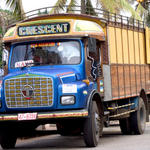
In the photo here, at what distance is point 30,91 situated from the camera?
38.9 feet

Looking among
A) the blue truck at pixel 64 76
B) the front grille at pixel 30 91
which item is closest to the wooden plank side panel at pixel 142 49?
the blue truck at pixel 64 76

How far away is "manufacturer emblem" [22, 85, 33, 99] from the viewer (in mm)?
11844

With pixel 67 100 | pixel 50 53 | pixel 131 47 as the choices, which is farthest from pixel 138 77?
pixel 67 100

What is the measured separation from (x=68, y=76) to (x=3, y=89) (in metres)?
1.42

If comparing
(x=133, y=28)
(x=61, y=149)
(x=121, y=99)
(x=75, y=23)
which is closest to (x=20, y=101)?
(x=61, y=149)

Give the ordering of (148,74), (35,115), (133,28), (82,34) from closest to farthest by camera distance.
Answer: (35,115) → (82,34) → (133,28) → (148,74)

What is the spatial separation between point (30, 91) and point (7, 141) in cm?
178

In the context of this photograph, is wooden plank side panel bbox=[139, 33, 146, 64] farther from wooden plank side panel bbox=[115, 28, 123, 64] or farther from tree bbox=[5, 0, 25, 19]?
tree bbox=[5, 0, 25, 19]

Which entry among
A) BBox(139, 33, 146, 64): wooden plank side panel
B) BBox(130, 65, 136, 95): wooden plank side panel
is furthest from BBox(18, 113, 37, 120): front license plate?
BBox(139, 33, 146, 64): wooden plank side panel

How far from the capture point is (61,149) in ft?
40.6

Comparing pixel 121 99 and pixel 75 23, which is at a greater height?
pixel 75 23

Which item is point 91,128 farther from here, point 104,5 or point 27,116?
point 104,5

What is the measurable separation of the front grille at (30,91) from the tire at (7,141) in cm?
120

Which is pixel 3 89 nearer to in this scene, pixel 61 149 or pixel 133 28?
pixel 61 149
